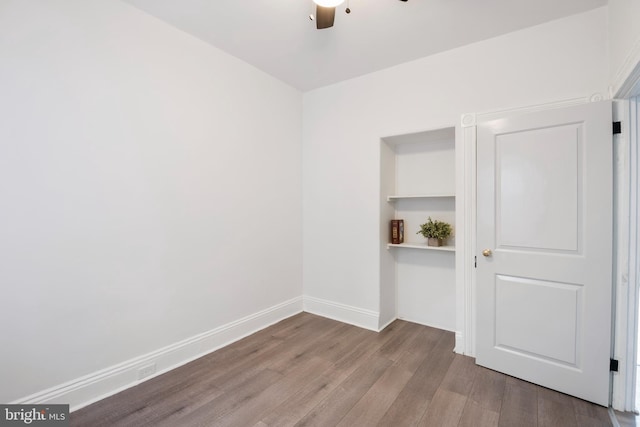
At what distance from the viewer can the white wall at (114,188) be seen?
173cm

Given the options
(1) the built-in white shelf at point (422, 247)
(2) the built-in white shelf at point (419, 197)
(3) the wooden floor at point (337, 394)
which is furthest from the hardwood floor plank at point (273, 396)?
(2) the built-in white shelf at point (419, 197)

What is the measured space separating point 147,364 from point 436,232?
114 inches

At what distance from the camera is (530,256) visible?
2.23 meters

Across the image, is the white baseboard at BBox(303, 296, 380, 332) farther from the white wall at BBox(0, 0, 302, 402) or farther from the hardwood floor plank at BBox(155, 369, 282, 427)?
the hardwood floor plank at BBox(155, 369, 282, 427)

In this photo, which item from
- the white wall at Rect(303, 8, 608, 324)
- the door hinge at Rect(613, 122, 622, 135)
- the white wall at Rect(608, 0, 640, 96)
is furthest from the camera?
the white wall at Rect(303, 8, 608, 324)

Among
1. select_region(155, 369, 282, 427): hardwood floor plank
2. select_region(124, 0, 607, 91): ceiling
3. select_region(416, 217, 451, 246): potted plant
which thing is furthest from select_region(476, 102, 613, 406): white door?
select_region(155, 369, 282, 427): hardwood floor plank

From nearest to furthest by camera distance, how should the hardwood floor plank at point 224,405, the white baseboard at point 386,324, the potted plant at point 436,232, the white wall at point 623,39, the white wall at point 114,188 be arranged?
the white wall at point 623,39 → the white wall at point 114,188 → the hardwood floor plank at point 224,405 → the potted plant at point 436,232 → the white baseboard at point 386,324

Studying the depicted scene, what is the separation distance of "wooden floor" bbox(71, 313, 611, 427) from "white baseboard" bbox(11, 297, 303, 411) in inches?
2.6

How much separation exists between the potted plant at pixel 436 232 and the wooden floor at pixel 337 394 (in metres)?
1.03

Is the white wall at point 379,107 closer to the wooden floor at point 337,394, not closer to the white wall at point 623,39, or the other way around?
the white wall at point 623,39

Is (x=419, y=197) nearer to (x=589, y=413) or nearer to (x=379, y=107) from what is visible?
(x=379, y=107)

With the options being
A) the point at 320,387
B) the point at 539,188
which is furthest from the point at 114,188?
the point at 539,188

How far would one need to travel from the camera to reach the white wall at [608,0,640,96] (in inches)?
61.8

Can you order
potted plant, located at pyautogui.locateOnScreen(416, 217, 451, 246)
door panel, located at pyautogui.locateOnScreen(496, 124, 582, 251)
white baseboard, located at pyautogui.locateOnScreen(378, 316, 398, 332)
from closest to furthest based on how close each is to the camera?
door panel, located at pyautogui.locateOnScreen(496, 124, 582, 251), potted plant, located at pyautogui.locateOnScreen(416, 217, 451, 246), white baseboard, located at pyautogui.locateOnScreen(378, 316, 398, 332)
